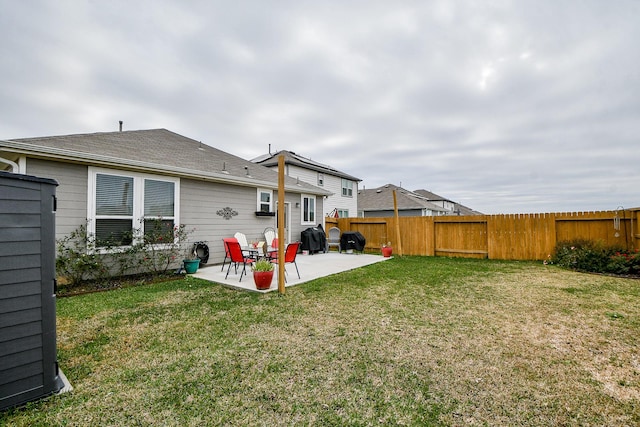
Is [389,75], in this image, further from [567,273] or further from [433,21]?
[567,273]

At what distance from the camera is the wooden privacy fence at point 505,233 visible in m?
8.01

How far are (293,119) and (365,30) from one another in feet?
21.4

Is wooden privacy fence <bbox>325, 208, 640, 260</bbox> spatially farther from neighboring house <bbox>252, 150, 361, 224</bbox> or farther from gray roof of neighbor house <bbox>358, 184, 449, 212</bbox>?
gray roof of neighbor house <bbox>358, 184, 449, 212</bbox>

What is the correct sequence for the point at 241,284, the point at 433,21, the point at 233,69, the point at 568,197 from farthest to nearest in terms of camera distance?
the point at 568,197, the point at 233,69, the point at 433,21, the point at 241,284

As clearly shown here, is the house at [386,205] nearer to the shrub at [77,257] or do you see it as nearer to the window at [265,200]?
the window at [265,200]

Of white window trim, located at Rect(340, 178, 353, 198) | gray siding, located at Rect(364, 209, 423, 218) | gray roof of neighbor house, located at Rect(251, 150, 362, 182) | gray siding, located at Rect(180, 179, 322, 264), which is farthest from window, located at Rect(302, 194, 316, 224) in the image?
gray siding, located at Rect(364, 209, 423, 218)

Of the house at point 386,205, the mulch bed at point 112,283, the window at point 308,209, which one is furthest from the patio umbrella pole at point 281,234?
the house at point 386,205

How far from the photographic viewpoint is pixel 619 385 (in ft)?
7.24

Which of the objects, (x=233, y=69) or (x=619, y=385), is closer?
(x=619, y=385)

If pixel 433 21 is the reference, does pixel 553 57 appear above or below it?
below

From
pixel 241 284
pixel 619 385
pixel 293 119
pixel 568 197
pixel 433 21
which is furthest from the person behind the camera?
pixel 568 197

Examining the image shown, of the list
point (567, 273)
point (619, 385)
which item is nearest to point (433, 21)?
point (567, 273)

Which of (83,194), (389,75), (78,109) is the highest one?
(389,75)

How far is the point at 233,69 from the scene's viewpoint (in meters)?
8.82
